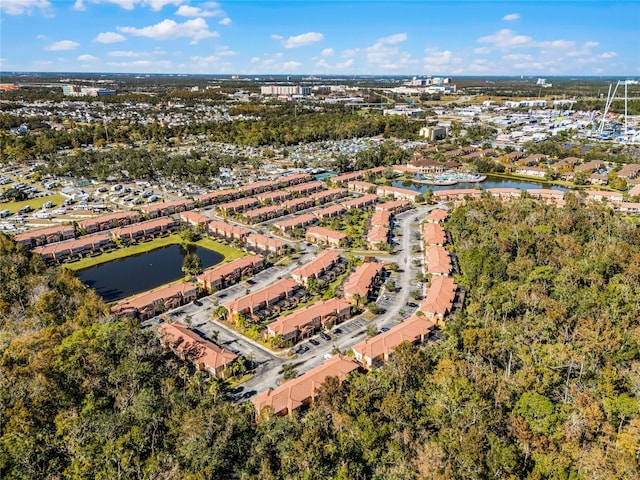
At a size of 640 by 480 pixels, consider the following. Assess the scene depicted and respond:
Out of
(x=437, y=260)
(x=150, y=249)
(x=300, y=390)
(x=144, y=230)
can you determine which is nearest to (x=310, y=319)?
(x=300, y=390)

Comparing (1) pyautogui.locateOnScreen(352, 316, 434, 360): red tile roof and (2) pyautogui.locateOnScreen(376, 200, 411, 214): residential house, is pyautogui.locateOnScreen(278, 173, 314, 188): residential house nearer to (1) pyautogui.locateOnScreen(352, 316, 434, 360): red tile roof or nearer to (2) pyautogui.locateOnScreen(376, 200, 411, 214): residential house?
(2) pyautogui.locateOnScreen(376, 200, 411, 214): residential house

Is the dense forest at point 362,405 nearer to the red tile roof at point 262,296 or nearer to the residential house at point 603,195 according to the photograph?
the red tile roof at point 262,296

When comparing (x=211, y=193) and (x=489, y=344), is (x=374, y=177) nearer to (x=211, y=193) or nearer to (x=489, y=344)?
(x=211, y=193)

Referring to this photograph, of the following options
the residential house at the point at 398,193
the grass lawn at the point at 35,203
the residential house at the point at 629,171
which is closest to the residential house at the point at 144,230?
the grass lawn at the point at 35,203

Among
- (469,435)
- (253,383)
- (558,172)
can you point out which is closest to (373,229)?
(253,383)

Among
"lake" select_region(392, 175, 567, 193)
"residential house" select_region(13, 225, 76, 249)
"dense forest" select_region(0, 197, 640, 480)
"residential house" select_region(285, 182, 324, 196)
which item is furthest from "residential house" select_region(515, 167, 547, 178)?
"residential house" select_region(13, 225, 76, 249)

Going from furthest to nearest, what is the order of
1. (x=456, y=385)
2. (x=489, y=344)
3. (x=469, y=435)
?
(x=489, y=344), (x=456, y=385), (x=469, y=435)
